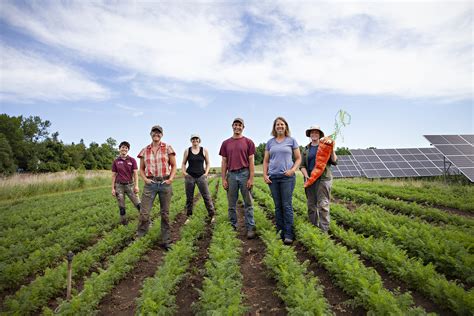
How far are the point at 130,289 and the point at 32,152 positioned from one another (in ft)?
204

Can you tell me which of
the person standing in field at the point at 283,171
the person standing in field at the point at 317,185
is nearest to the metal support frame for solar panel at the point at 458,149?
the person standing in field at the point at 317,185

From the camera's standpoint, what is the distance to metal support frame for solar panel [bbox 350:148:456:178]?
915 inches

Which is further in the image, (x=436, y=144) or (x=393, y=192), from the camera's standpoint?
(x=436, y=144)

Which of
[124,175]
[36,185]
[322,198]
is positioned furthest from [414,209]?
[36,185]

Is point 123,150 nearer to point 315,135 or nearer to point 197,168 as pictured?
point 197,168

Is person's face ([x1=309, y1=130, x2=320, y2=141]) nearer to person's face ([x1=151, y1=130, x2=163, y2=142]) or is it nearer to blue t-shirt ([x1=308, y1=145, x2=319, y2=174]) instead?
blue t-shirt ([x1=308, y1=145, x2=319, y2=174])

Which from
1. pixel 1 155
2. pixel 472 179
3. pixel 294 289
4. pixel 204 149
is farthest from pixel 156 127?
pixel 1 155

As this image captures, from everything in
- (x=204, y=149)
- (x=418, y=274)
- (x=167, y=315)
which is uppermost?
(x=204, y=149)

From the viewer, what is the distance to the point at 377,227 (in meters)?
6.40

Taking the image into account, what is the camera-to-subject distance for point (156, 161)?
20.2ft

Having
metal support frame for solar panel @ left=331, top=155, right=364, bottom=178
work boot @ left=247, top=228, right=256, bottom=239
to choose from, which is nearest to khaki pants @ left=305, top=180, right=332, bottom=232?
work boot @ left=247, top=228, right=256, bottom=239

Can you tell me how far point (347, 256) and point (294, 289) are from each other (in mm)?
1343

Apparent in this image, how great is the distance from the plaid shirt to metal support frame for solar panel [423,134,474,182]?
16.5 metres

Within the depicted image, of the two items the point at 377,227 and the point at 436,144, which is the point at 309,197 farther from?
the point at 436,144
